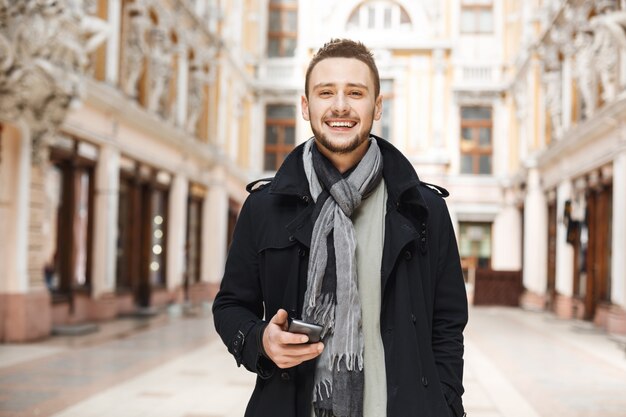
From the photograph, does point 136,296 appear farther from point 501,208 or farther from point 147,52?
point 501,208

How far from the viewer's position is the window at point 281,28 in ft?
112

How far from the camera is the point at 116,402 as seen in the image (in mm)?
7355

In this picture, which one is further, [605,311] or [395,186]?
[605,311]

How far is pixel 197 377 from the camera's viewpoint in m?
8.89

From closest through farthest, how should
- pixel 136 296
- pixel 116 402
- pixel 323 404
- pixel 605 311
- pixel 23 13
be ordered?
pixel 323 404
pixel 116 402
pixel 23 13
pixel 605 311
pixel 136 296

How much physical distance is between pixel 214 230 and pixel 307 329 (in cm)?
2370

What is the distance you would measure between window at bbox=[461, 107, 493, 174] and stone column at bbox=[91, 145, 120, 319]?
63.8 ft

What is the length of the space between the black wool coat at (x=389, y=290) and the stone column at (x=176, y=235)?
60.8 feet

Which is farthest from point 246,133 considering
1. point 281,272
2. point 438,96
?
point 281,272

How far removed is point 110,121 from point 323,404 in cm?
1431

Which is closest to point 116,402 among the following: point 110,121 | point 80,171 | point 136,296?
point 80,171

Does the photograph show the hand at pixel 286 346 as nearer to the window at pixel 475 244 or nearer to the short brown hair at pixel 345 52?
the short brown hair at pixel 345 52

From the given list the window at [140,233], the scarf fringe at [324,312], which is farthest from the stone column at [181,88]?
the scarf fringe at [324,312]

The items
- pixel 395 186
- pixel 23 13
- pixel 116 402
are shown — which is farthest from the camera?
pixel 23 13
